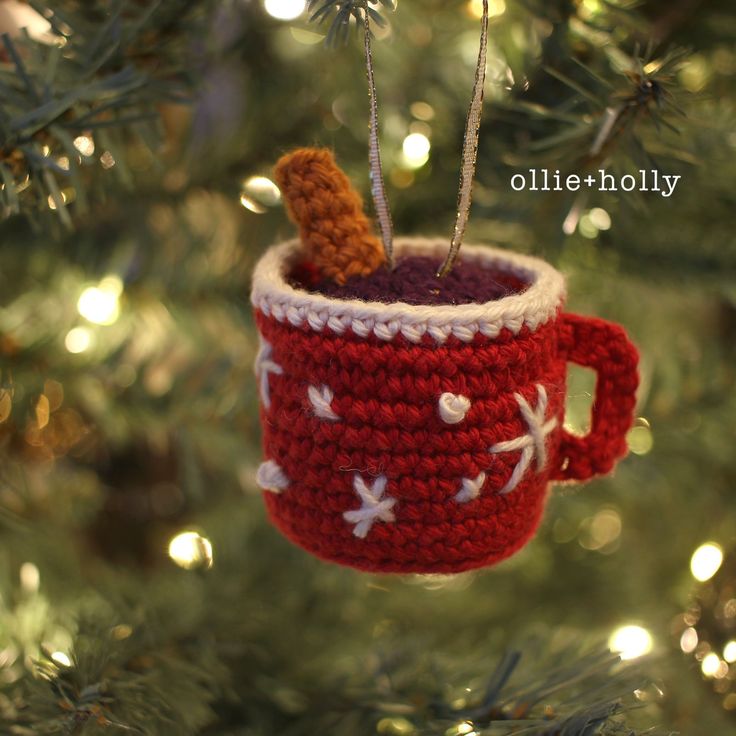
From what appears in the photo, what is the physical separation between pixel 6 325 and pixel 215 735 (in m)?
0.34

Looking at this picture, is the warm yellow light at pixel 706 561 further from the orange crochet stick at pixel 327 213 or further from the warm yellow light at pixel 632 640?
the orange crochet stick at pixel 327 213

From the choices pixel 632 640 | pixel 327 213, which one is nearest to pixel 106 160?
pixel 327 213

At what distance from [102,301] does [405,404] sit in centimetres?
35

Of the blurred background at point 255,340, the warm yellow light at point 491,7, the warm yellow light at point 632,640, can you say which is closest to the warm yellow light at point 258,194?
the blurred background at point 255,340

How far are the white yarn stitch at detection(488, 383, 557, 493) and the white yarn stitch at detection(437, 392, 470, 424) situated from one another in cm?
3

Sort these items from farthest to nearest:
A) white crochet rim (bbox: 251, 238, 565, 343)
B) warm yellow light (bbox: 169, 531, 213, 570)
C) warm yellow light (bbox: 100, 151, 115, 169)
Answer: warm yellow light (bbox: 169, 531, 213, 570) < warm yellow light (bbox: 100, 151, 115, 169) < white crochet rim (bbox: 251, 238, 565, 343)

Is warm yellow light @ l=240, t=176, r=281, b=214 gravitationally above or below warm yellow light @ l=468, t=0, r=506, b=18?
below

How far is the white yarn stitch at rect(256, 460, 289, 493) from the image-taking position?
1.25 ft

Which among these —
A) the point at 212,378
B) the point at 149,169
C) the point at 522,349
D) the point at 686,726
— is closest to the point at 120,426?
the point at 212,378

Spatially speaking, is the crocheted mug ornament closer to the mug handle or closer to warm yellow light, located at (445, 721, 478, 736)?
the mug handle

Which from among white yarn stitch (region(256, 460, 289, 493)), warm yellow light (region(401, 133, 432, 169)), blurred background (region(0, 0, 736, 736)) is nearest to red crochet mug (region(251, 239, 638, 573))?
white yarn stitch (region(256, 460, 289, 493))

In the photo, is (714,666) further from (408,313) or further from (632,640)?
(408,313)

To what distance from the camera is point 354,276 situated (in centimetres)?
38

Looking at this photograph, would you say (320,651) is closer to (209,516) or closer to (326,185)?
(209,516)
